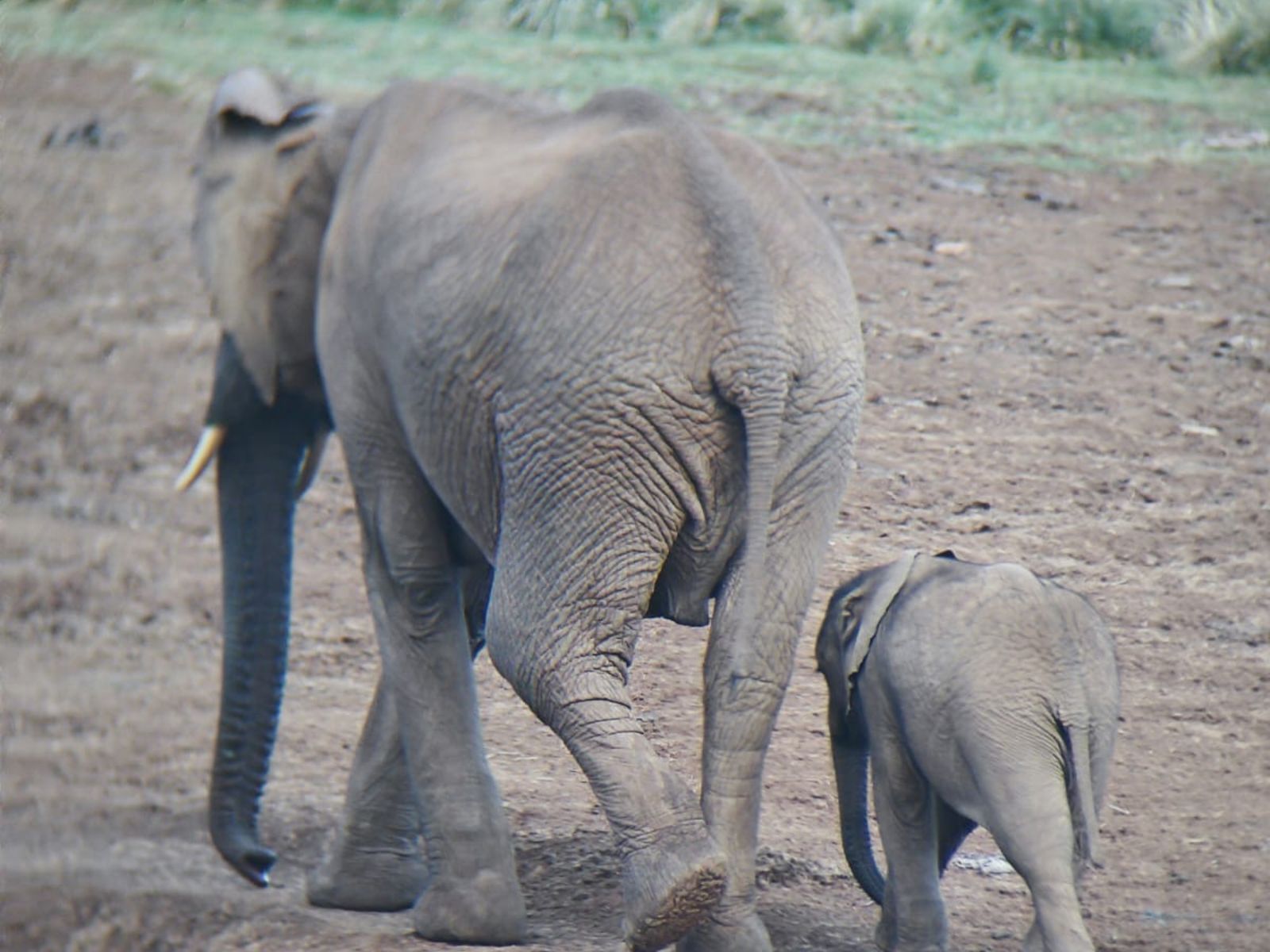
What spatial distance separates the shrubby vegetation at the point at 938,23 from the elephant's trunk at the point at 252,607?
324 inches

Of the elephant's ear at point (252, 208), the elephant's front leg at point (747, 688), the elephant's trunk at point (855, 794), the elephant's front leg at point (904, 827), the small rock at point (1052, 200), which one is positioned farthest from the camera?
the small rock at point (1052, 200)

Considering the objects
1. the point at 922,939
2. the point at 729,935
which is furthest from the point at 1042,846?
the point at 729,935

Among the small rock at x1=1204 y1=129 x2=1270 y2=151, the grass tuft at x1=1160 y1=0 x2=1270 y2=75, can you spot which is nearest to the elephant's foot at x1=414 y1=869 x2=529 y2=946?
the small rock at x1=1204 y1=129 x2=1270 y2=151

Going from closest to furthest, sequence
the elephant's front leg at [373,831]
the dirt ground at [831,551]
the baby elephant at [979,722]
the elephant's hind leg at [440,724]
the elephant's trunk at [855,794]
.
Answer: the baby elephant at [979,722], the elephant's hind leg at [440,724], the elephant's trunk at [855,794], the elephant's front leg at [373,831], the dirt ground at [831,551]

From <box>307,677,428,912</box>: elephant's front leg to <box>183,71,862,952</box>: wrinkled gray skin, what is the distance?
0.93ft

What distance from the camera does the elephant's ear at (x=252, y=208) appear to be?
4.93 m

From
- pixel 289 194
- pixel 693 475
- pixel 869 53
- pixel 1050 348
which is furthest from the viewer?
pixel 869 53

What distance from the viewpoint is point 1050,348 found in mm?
9320

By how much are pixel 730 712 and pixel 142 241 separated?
7.39 metres

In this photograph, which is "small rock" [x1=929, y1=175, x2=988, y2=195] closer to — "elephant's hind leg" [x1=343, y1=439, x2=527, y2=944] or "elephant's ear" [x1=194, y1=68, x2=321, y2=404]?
"elephant's ear" [x1=194, y1=68, x2=321, y2=404]

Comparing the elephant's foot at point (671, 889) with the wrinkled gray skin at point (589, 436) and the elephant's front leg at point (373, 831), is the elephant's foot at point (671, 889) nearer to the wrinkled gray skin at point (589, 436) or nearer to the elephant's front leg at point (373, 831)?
the wrinkled gray skin at point (589, 436)

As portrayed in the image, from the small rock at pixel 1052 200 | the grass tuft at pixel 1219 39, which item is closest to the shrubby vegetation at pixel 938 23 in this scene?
the grass tuft at pixel 1219 39

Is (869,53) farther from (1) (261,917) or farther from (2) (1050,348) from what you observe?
(1) (261,917)

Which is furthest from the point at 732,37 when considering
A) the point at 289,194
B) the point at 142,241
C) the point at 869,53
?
the point at 289,194
